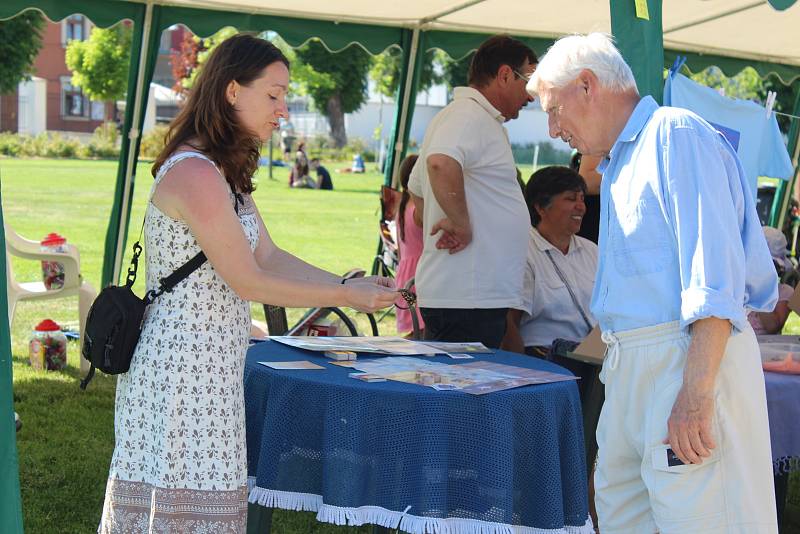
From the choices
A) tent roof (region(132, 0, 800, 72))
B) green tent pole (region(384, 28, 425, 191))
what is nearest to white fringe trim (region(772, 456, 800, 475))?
tent roof (region(132, 0, 800, 72))

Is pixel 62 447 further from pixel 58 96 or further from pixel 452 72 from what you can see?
pixel 58 96

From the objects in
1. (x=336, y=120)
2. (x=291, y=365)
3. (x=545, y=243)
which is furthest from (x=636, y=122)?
(x=336, y=120)

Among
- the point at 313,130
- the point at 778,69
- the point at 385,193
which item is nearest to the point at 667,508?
the point at 385,193

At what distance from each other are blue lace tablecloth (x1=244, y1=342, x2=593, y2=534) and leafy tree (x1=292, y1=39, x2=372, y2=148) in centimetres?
3011

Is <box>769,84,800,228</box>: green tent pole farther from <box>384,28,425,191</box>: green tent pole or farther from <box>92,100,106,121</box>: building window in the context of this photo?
<box>92,100,106,121</box>: building window

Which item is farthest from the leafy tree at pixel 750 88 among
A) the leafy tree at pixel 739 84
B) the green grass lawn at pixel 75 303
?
the green grass lawn at pixel 75 303

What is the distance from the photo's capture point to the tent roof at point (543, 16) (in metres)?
6.29

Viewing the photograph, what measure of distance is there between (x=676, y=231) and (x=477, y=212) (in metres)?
2.18

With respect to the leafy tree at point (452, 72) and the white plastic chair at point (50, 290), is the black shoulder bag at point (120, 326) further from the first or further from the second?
the leafy tree at point (452, 72)

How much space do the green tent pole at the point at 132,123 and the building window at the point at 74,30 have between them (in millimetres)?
44469

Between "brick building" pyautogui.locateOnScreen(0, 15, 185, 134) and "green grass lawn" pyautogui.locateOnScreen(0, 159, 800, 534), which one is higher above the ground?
"brick building" pyautogui.locateOnScreen(0, 15, 185, 134)

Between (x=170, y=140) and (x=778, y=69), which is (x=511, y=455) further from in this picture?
(x=778, y=69)

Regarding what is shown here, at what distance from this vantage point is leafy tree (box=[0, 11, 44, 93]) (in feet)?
94.9

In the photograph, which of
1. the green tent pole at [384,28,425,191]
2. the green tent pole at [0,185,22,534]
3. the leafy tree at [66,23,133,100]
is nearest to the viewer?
the green tent pole at [0,185,22,534]
